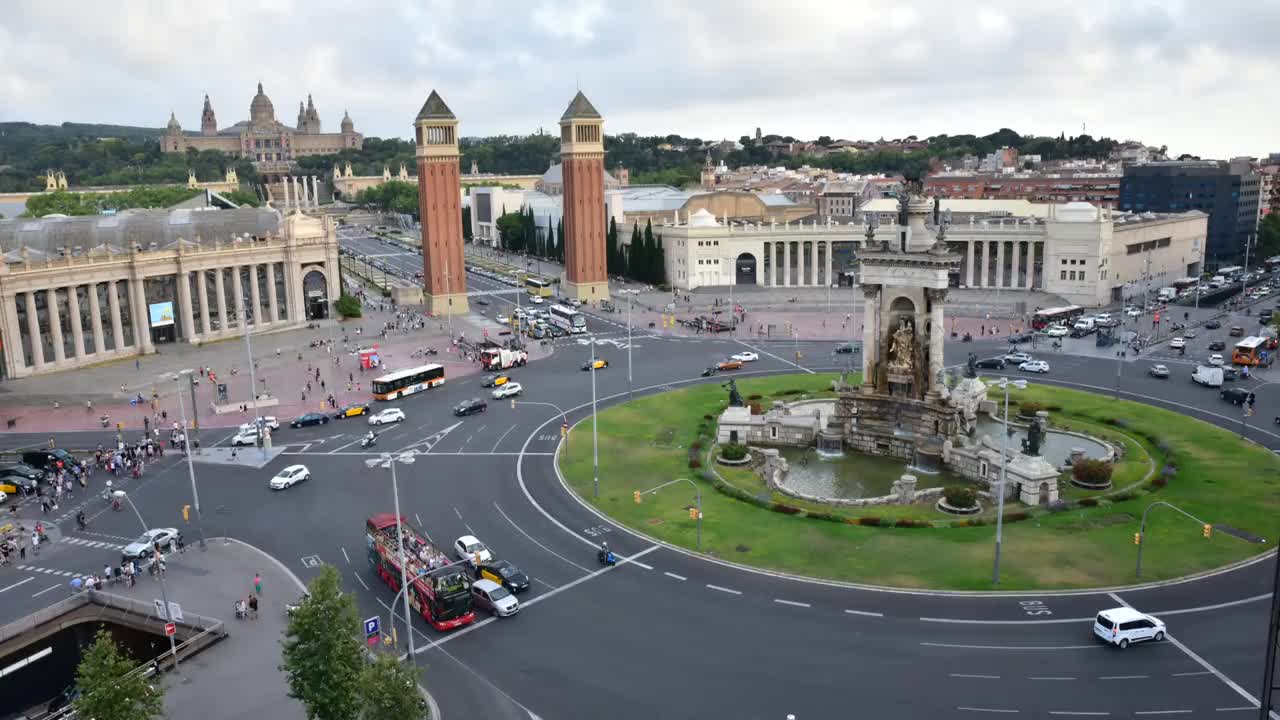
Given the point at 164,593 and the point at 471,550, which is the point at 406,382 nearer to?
the point at 471,550

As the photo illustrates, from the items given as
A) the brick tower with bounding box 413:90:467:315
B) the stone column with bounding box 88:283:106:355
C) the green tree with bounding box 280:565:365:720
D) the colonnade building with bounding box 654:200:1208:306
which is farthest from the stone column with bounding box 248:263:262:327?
the green tree with bounding box 280:565:365:720

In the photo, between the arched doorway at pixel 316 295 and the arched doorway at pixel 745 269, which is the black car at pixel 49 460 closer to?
the arched doorway at pixel 316 295

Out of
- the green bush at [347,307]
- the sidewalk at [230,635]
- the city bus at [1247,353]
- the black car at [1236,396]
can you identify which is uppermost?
the green bush at [347,307]

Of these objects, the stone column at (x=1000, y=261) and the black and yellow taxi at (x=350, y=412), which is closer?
the black and yellow taxi at (x=350, y=412)

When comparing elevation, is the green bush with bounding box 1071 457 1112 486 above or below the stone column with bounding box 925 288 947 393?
below

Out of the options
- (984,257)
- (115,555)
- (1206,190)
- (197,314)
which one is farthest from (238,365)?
(1206,190)

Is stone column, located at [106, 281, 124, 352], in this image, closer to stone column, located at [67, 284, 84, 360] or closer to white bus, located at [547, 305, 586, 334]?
stone column, located at [67, 284, 84, 360]

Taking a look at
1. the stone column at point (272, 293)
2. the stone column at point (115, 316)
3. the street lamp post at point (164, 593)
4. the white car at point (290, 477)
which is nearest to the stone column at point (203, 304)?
the stone column at point (272, 293)
